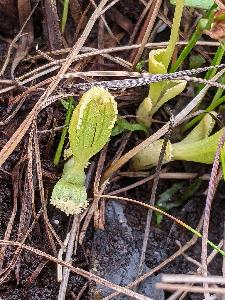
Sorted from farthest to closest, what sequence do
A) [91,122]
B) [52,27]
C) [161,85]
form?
[52,27] < [161,85] < [91,122]

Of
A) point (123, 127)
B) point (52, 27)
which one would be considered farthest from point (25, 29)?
point (123, 127)

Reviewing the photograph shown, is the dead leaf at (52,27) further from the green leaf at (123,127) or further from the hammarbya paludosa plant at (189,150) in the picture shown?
the hammarbya paludosa plant at (189,150)

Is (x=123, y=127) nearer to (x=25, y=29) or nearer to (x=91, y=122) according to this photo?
(x=91, y=122)

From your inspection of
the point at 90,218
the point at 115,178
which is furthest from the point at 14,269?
the point at 115,178

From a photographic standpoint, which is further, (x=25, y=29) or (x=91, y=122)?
(x=25, y=29)

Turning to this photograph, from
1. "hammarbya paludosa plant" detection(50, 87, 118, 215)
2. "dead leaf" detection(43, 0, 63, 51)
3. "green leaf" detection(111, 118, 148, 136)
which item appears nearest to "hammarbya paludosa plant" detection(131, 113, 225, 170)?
"green leaf" detection(111, 118, 148, 136)

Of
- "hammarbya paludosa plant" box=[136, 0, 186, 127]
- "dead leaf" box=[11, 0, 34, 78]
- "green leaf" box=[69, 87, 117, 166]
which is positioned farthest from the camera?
"dead leaf" box=[11, 0, 34, 78]

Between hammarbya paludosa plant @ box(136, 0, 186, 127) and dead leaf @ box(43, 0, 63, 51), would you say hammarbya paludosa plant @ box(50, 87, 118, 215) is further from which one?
dead leaf @ box(43, 0, 63, 51)
